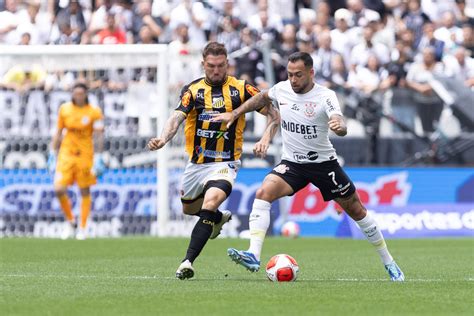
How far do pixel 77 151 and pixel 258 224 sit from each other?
32.7 ft

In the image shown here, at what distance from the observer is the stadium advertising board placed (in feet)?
72.9

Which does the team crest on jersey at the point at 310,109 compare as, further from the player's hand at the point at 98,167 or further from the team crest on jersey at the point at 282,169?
the player's hand at the point at 98,167

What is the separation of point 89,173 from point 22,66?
3.76 meters

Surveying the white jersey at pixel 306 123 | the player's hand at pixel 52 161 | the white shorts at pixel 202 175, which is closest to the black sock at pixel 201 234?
the white shorts at pixel 202 175

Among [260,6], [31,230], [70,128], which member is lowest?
[31,230]

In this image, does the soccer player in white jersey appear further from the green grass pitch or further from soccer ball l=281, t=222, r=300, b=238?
soccer ball l=281, t=222, r=300, b=238

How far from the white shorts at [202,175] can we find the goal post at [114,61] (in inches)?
365

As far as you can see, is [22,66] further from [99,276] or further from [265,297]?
[265,297]

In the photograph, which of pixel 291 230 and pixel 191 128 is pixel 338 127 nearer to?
pixel 191 128

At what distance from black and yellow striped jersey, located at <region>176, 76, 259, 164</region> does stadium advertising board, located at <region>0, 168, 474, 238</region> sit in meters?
9.57

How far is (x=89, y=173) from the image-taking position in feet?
70.5

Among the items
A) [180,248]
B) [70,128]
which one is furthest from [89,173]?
[180,248]

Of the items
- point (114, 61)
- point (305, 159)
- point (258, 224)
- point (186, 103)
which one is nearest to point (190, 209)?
point (186, 103)

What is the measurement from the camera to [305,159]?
39.7 ft
